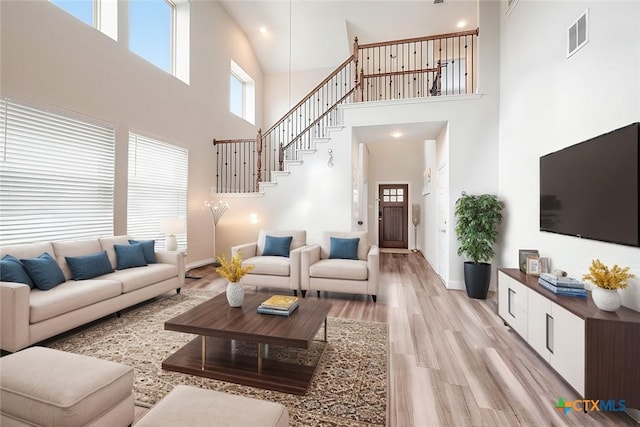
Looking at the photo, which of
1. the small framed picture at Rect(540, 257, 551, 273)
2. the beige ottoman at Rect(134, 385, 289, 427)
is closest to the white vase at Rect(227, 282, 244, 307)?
the beige ottoman at Rect(134, 385, 289, 427)

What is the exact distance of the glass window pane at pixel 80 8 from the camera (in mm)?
3556

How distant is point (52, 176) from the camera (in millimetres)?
3412

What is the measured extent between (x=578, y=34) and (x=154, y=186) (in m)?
5.66

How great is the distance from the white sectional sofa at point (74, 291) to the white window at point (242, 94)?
4.86 m

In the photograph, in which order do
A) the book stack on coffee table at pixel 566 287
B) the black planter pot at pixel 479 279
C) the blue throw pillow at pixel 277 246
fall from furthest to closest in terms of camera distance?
the blue throw pillow at pixel 277 246, the black planter pot at pixel 479 279, the book stack on coffee table at pixel 566 287

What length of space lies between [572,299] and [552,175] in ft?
4.17

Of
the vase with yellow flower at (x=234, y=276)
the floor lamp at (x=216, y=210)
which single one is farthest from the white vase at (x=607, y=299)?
the floor lamp at (x=216, y=210)

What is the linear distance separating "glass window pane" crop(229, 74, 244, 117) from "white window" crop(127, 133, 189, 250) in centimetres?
268

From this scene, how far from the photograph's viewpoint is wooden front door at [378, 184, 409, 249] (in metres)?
9.38

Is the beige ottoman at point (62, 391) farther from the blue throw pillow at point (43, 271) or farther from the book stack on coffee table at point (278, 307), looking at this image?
the blue throw pillow at point (43, 271)

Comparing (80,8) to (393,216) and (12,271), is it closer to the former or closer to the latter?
(12,271)

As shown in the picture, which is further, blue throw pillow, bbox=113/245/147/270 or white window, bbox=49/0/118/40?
white window, bbox=49/0/118/40

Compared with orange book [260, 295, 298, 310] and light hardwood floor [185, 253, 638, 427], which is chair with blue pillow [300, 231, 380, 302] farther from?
orange book [260, 295, 298, 310]

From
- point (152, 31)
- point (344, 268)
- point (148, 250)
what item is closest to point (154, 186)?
point (148, 250)
